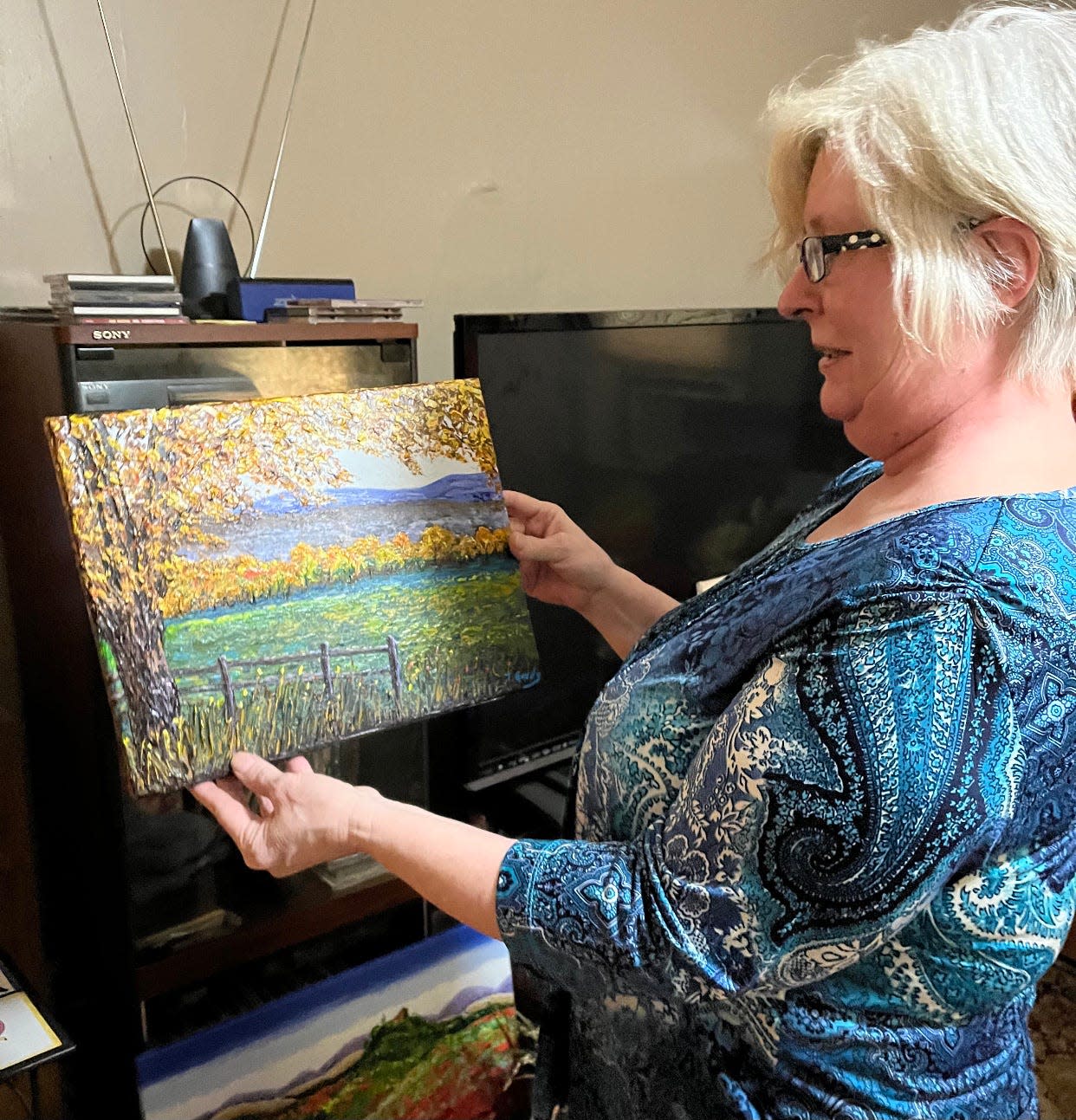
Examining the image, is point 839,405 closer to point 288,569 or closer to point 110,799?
point 288,569

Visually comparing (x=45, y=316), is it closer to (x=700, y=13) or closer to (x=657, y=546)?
(x=657, y=546)

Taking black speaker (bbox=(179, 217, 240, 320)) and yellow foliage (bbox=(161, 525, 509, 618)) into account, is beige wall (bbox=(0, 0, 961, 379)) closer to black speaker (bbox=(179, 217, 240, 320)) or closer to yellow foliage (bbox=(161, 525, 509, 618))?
black speaker (bbox=(179, 217, 240, 320))

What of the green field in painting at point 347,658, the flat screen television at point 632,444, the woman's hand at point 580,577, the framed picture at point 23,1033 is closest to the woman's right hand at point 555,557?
the woman's hand at point 580,577

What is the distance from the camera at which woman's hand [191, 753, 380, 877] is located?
3.05 ft

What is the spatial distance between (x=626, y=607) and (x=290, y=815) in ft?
1.75

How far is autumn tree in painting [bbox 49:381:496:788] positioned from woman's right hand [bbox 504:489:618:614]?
0.20 metres

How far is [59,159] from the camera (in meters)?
1.46

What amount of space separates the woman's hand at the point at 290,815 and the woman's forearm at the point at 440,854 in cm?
1

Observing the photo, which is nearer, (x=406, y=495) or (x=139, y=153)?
(x=406, y=495)

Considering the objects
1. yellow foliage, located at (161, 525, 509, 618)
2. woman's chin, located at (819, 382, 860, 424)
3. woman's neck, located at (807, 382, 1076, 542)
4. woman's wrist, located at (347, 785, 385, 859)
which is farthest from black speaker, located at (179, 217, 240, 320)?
woman's neck, located at (807, 382, 1076, 542)

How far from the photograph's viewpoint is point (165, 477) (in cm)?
102

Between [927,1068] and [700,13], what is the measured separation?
7.02ft

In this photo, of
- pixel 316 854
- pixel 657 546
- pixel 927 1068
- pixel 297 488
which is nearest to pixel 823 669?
pixel 927 1068

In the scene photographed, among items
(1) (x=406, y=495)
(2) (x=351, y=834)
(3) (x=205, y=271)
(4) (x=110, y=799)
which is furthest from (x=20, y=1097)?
(3) (x=205, y=271)
